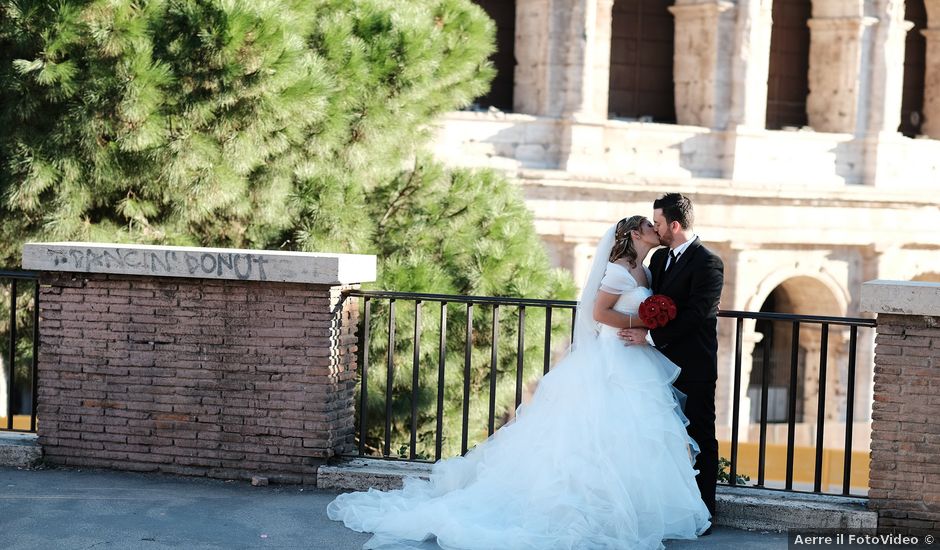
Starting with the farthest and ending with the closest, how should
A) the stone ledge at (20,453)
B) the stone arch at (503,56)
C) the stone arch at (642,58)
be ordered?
the stone arch at (642,58) < the stone arch at (503,56) < the stone ledge at (20,453)

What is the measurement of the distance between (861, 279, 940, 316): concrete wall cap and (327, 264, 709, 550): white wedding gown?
90 cm

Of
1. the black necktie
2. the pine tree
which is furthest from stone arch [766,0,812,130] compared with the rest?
the black necktie

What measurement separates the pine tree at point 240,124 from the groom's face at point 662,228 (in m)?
4.42

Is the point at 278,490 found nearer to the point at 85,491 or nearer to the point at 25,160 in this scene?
the point at 85,491

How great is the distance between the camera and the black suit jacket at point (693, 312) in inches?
219

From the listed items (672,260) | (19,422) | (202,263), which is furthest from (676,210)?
(19,422)

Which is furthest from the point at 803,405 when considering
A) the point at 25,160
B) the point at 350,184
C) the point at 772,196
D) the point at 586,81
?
the point at 25,160

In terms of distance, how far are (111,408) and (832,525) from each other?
139 inches

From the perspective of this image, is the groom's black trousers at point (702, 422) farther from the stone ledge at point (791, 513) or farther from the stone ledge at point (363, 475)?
the stone ledge at point (363, 475)

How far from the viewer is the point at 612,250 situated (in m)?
5.71

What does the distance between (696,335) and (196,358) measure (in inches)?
97.7

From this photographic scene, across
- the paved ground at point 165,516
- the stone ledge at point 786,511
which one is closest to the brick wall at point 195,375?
the paved ground at point 165,516

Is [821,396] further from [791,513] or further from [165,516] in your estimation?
[165,516]

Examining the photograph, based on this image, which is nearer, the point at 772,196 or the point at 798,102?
the point at 772,196
